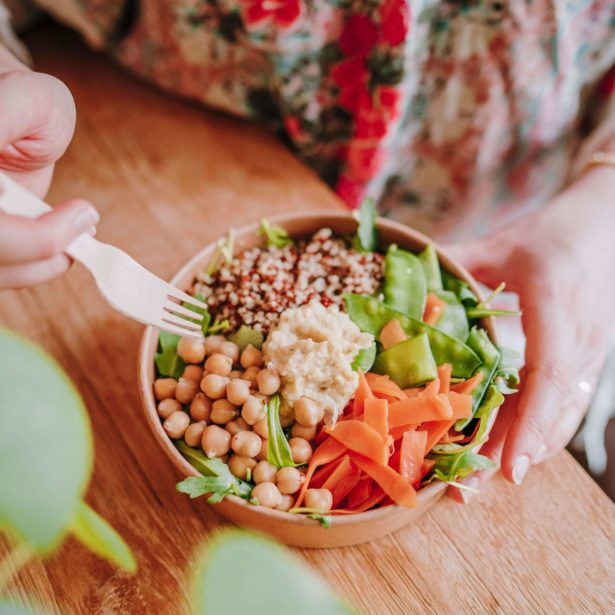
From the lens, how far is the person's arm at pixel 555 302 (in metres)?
0.87

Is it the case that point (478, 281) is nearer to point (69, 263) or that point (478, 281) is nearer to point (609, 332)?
point (609, 332)

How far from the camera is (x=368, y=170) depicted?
129 cm

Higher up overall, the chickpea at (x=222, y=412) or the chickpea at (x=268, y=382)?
the chickpea at (x=268, y=382)

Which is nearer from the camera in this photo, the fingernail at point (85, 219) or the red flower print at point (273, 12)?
the fingernail at point (85, 219)

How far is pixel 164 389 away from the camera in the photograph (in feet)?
2.79

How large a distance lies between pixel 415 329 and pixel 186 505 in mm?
405

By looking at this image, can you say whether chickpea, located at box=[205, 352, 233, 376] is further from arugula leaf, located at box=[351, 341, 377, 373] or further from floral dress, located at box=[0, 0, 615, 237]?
floral dress, located at box=[0, 0, 615, 237]

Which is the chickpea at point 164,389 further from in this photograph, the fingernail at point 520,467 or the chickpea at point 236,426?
the fingernail at point 520,467

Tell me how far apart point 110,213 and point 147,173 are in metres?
0.12

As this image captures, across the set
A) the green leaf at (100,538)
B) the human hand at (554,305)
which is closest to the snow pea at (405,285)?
the human hand at (554,305)

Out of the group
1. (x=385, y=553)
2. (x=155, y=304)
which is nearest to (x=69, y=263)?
(x=155, y=304)

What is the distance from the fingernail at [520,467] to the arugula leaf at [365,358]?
0.76 feet

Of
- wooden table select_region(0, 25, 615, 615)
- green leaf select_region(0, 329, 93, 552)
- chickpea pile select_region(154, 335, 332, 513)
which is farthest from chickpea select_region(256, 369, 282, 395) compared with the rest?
green leaf select_region(0, 329, 93, 552)

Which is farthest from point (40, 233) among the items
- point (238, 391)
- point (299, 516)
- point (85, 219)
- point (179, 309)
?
point (299, 516)
